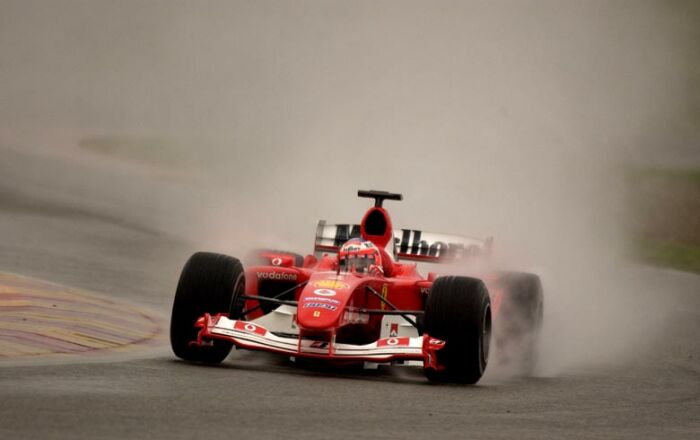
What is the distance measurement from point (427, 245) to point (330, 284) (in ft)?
11.6

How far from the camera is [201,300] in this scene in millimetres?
11602

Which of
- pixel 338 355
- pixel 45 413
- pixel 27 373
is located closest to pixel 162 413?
pixel 45 413

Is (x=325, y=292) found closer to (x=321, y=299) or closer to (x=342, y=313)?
(x=321, y=299)

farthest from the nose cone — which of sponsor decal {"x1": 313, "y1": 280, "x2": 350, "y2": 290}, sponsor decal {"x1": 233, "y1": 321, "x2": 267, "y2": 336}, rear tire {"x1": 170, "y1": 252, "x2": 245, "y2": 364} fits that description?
rear tire {"x1": 170, "y1": 252, "x2": 245, "y2": 364}

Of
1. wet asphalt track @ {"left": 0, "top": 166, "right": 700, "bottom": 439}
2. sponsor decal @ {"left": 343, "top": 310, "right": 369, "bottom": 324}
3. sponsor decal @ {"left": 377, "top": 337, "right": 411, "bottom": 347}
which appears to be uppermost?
sponsor decal @ {"left": 343, "top": 310, "right": 369, "bottom": 324}

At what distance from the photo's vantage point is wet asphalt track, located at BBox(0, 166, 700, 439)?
7750mm

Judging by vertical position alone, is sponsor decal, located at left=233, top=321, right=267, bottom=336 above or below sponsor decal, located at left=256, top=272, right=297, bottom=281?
below

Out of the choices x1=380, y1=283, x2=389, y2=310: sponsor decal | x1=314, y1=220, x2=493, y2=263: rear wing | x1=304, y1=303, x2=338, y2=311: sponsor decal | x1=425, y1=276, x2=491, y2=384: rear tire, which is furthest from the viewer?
x1=314, y1=220, x2=493, y2=263: rear wing

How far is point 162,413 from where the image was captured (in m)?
8.06

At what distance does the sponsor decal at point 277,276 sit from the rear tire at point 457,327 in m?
2.48

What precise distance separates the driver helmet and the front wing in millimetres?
1506

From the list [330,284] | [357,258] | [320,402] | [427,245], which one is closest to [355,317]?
[330,284]

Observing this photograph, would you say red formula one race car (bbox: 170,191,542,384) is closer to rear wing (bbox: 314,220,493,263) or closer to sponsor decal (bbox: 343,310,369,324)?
sponsor decal (bbox: 343,310,369,324)

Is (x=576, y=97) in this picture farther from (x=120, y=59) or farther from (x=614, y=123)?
(x=120, y=59)
